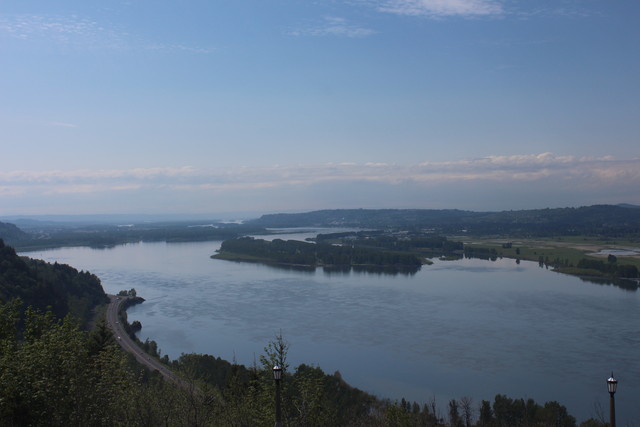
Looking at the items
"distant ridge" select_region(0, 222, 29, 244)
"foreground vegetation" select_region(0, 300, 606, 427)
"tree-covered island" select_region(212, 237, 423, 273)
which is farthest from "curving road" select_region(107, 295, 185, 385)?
"distant ridge" select_region(0, 222, 29, 244)

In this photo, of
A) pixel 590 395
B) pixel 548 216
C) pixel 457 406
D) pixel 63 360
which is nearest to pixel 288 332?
pixel 457 406

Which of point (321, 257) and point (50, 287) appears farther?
point (321, 257)

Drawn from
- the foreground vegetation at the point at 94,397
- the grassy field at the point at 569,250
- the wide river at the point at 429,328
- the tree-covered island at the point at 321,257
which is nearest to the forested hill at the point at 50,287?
the wide river at the point at 429,328

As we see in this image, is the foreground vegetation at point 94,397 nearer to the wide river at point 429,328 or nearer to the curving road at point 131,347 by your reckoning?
the curving road at point 131,347

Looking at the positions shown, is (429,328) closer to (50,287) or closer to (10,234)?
(50,287)

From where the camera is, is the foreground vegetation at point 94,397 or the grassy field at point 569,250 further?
the grassy field at point 569,250

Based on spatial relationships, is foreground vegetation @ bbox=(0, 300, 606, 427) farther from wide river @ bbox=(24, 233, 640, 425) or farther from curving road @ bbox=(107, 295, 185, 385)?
wide river @ bbox=(24, 233, 640, 425)

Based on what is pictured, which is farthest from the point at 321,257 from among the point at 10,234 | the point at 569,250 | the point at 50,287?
the point at 10,234
